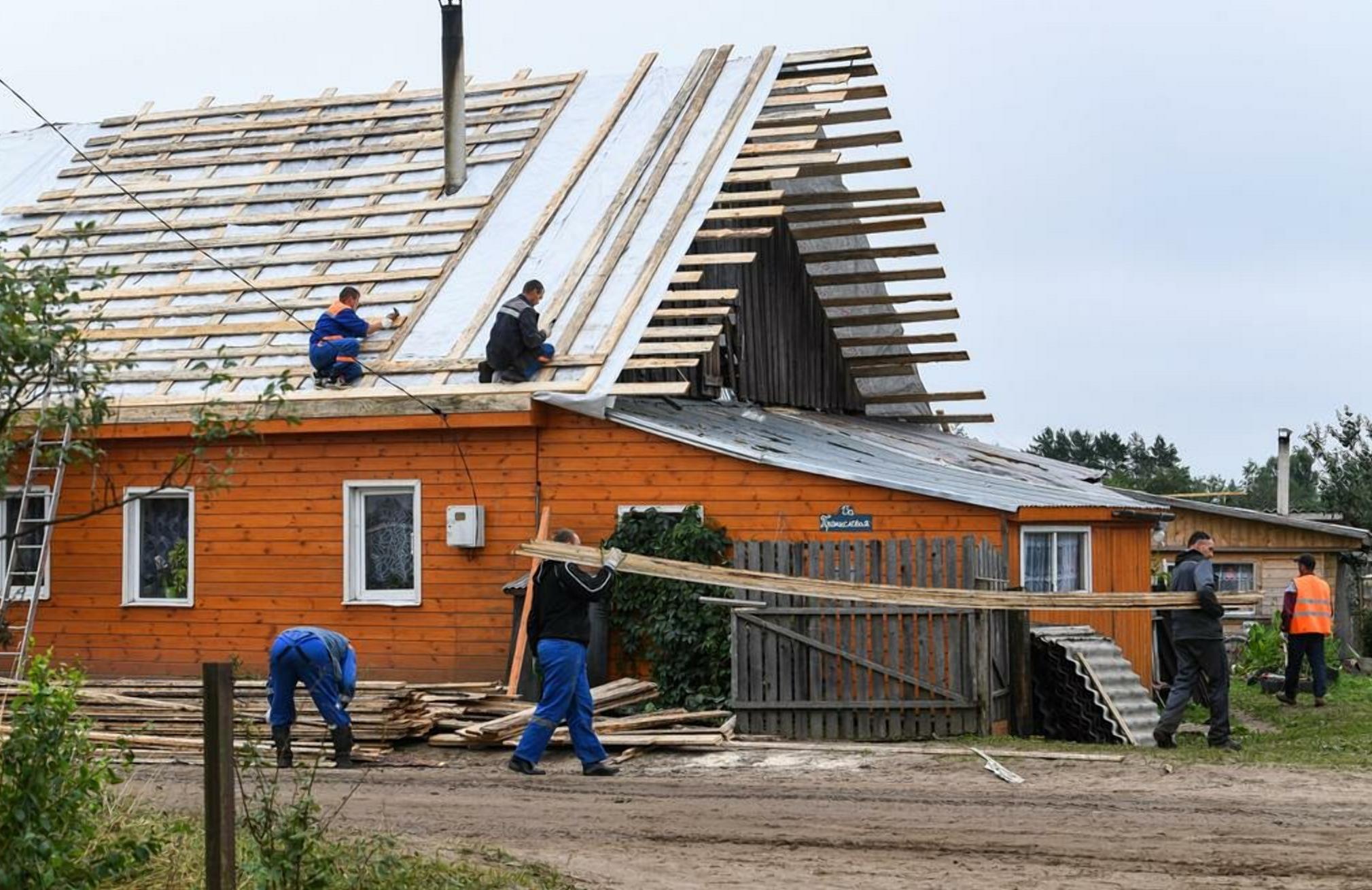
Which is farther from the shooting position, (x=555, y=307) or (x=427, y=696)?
(x=555, y=307)

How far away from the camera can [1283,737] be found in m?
19.8

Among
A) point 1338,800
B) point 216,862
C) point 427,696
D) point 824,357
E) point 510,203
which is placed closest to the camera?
point 216,862

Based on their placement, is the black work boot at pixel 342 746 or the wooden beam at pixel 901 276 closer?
the black work boot at pixel 342 746

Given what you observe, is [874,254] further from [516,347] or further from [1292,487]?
[1292,487]

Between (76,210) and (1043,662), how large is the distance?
14303 millimetres

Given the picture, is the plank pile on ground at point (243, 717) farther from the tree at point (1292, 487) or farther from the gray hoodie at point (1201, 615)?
the tree at point (1292, 487)

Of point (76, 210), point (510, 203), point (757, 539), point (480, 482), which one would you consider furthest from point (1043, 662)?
point (76, 210)

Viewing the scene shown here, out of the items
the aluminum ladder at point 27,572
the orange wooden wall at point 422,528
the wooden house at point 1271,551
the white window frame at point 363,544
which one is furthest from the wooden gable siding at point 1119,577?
the wooden house at point 1271,551

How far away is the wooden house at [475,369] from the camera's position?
63.8ft

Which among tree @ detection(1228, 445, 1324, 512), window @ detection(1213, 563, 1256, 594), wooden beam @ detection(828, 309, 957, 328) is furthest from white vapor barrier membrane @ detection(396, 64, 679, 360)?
tree @ detection(1228, 445, 1324, 512)

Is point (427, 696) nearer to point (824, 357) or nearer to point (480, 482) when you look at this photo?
point (480, 482)

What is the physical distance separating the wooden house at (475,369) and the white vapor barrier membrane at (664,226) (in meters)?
0.04

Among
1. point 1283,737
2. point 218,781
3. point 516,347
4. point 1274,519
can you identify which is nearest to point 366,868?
point 218,781

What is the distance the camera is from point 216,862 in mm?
7992
